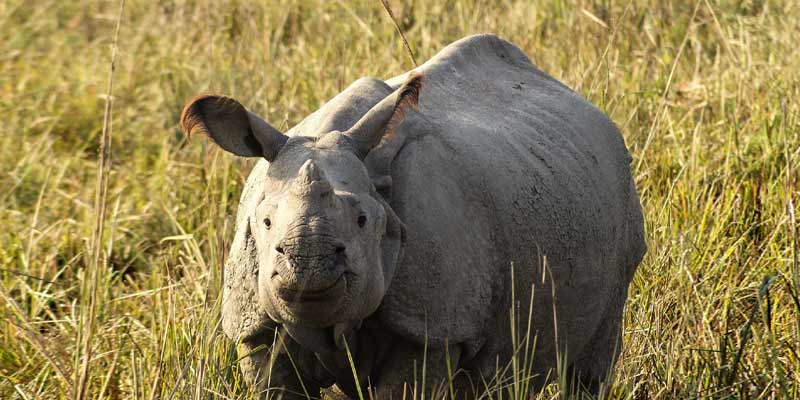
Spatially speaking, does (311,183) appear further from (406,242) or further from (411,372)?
(411,372)

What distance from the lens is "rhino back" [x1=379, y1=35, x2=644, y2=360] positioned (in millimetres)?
4156

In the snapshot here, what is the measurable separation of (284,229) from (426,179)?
0.77m

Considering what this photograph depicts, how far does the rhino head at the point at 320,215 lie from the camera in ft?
11.6

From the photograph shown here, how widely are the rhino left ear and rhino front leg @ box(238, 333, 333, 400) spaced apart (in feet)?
1.81

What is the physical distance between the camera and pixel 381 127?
4.06 metres

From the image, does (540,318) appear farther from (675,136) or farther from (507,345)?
(675,136)

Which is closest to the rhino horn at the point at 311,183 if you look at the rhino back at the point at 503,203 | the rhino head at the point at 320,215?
the rhino head at the point at 320,215

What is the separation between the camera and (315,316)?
3646 millimetres

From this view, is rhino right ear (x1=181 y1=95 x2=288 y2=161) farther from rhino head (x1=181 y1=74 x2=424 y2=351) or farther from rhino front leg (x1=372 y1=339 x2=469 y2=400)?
rhino front leg (x1=372 y1=339 x2=469 y2=400)

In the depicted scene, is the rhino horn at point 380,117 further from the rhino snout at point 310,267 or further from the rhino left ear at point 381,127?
the rhino snout at point 310,267

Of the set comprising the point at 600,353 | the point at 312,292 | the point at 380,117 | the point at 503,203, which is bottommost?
the point at 600,353

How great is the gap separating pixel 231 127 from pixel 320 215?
0.65m

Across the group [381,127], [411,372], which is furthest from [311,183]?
[411,372]

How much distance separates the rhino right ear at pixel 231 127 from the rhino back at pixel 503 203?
0.40 metres
